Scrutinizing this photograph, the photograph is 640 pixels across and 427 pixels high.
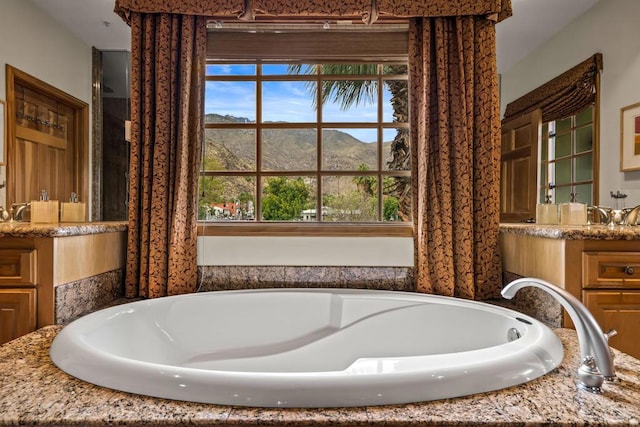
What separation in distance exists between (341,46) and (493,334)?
63.2 inches

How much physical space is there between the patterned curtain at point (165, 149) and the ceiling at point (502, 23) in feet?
0.57

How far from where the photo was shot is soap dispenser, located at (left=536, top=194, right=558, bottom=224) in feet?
6.51

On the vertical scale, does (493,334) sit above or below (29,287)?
below

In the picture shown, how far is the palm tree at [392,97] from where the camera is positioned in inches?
88.3

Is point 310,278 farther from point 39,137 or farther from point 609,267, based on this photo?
point 39,137

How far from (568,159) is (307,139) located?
1.31 m

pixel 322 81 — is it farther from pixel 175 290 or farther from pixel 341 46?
Answer: pixel 175 290

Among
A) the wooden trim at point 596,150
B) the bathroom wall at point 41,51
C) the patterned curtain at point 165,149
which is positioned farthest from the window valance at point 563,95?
Result: the bathroom wall at point 41,51

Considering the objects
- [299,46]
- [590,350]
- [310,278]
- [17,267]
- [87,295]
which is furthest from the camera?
[299,46]

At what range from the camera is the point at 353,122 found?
2279 millimetres

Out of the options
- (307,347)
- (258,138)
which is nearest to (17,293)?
(307,347)

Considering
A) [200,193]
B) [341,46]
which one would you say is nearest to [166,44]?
[200,193]

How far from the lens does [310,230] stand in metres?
2.13

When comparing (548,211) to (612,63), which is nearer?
(612,63)
